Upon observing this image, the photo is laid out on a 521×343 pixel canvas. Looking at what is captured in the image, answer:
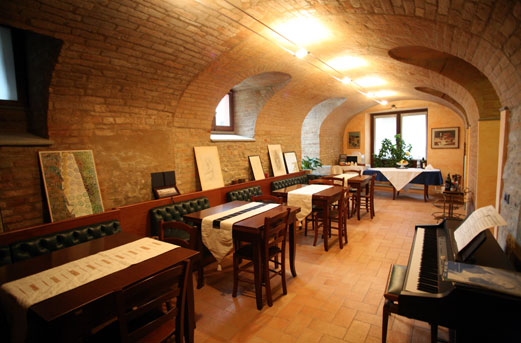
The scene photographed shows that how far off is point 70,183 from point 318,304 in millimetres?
3417

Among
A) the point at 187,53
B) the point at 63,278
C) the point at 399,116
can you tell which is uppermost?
the point at 187,53

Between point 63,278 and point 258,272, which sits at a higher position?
point 63,278

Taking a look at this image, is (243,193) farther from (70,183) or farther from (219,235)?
(70,183)

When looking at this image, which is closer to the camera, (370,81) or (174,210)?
(174,210)

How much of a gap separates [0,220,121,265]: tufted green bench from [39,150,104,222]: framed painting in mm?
340

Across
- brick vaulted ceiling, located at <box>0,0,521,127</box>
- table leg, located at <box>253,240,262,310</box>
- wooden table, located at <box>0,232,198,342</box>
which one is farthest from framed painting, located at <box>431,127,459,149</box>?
wooden table, located at <box>0,232,198,342</box>

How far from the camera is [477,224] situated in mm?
2039

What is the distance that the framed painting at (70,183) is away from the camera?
3.41 m

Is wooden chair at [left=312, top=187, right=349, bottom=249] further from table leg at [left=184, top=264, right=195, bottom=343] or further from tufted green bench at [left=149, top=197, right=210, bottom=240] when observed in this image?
table leg at [left=184, top=264, right=195, bottom=343]

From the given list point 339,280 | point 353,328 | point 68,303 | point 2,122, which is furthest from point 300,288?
point 2,122

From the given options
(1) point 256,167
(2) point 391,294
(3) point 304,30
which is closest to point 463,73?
(3) point 304,30

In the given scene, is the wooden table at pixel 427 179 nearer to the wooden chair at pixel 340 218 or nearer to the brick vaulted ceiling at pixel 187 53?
the brick vaulted ceiling at pixel 187 53

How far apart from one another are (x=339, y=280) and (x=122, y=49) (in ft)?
13.2

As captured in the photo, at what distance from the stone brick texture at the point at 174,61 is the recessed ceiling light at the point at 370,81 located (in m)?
1.05
